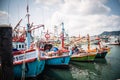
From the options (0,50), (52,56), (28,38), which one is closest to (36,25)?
(28,38)

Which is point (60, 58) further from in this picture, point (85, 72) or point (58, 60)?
point (85, 72)

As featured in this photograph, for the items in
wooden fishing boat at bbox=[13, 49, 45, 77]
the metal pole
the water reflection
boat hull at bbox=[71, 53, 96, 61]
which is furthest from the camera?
boat hull at bbox=[71, 53, 96, 61]

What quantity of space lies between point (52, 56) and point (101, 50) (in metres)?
11.5

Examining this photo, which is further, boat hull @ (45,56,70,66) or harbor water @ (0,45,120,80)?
boat hull @ (45,56,70,66)

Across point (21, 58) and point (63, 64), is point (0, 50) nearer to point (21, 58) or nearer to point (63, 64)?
point (21, 58)

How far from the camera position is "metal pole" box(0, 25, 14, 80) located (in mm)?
2871

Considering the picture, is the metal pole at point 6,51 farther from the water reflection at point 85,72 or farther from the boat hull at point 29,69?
the water reflection at point 85,72

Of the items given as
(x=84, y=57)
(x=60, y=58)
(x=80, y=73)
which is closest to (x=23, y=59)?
(x=60, y=58)

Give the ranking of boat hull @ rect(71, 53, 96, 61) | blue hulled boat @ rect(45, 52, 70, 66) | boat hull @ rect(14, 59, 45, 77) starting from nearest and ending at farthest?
boat hull @ rect(14, 59, 45, 77) < blue hulled boat @ rect(45, 52, 70, 66) < boat hull @ rect(71, 53, 96, 61)

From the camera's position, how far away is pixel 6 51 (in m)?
2.88

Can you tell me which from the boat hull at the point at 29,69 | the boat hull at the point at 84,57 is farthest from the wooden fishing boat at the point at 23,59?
the boat hull at the point at 84,57

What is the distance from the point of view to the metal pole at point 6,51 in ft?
9.42

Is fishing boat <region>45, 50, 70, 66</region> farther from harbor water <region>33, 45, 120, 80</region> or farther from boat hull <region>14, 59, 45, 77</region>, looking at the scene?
boat hull <region>14, 59, 45, 77</region>

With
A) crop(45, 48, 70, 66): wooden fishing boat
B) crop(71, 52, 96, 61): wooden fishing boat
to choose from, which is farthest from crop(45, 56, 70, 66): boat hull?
crop(71, 52, 96, 61): wooden fishing boat
